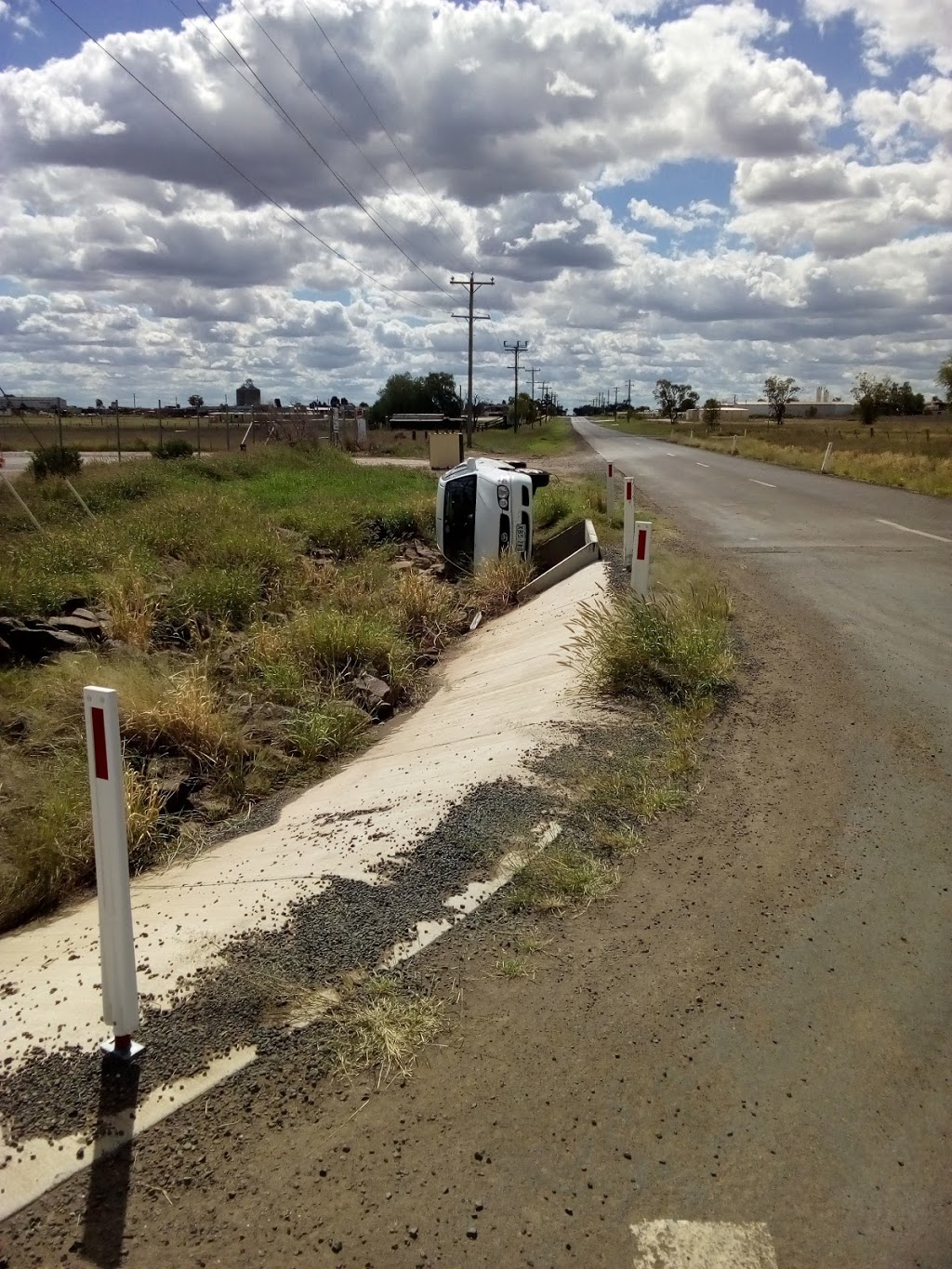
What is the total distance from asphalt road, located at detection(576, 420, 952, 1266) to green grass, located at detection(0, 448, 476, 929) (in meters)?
4.25

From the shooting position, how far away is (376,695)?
33.8ft

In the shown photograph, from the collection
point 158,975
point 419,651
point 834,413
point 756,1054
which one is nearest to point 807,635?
point 419,651

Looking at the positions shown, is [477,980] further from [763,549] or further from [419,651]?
[763,549]

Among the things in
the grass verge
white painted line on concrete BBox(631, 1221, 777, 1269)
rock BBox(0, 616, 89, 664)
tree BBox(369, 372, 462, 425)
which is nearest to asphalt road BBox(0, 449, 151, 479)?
rock BBox(0, 616, 89, 664)

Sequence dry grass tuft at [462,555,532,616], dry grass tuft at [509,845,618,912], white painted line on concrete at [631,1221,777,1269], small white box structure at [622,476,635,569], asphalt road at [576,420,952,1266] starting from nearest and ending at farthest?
1. white painted line on concrete at [631,1221,777,1269]
2. asphalt road at [576,420,952,1266]
3. dry grass tuft at [509,845,618,912]
4. small white box structure at [622,476,635,569]
5. dry grass tuft at [462,555,532,616]

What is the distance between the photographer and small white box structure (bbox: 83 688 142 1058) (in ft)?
10.7

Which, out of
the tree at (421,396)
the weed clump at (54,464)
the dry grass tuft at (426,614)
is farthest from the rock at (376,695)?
the tree at (421,396)

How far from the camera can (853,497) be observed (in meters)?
21.3

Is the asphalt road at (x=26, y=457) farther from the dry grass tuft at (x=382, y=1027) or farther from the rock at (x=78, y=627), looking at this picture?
the dry grass tuft at (x=382, y=1027)

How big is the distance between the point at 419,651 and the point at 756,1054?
9460 mm

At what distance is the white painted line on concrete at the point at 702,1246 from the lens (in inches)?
101

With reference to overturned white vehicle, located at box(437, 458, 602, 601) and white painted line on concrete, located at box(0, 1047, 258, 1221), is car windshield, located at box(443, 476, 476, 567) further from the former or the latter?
white painted line on concrete, located at box(0, 1047, 258, 1221)

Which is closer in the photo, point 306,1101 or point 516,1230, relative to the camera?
point 516,1230

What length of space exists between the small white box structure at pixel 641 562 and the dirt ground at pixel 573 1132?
14.4 ft
